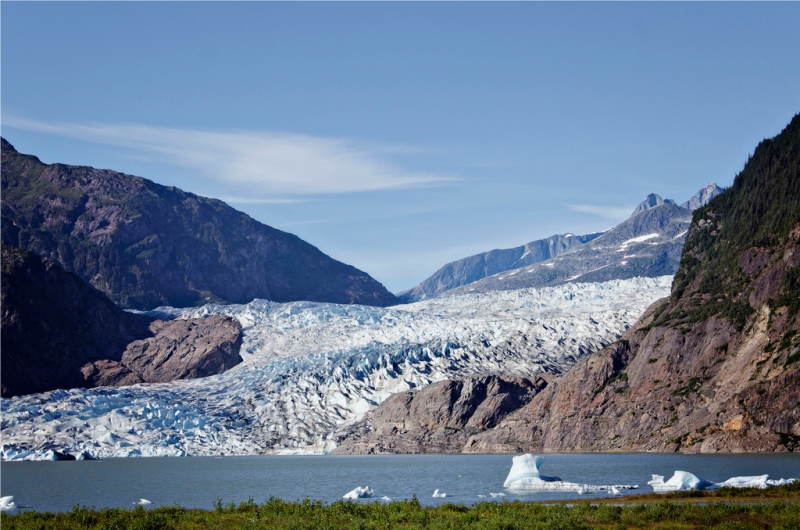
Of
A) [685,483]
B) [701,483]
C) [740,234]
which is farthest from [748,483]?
[740,234]

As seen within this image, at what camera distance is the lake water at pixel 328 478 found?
75.1 meters

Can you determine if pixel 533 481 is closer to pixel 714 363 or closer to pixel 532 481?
pixel 532 481

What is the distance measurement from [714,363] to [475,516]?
325ft

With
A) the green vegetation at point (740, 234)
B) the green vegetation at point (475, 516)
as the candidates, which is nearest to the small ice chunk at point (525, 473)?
the green vegetation at point (475, 516)

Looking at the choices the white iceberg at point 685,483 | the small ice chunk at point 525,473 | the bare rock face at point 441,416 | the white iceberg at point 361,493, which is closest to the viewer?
the white iceberg at point 685,483

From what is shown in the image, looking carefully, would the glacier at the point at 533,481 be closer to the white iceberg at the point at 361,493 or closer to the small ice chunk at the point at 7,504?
the white iceberg at the point at 361,493

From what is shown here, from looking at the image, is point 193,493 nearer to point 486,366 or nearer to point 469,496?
point 469,496

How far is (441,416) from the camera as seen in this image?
17375 centimetres

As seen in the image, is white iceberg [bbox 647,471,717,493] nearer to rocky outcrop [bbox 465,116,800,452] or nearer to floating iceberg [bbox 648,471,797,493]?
floating iceberg [bbox 648,471,797,493]

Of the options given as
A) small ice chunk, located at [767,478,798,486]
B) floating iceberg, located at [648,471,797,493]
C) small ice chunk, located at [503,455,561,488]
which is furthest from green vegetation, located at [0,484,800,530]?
small ice chunk, located at [503,455,561,488]

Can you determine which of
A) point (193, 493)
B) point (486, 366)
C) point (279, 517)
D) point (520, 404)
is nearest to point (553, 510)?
point (279, 517)

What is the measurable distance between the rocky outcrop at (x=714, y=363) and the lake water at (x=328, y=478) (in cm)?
1143

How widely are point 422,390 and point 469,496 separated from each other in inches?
4413

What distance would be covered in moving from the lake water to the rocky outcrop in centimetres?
1143
